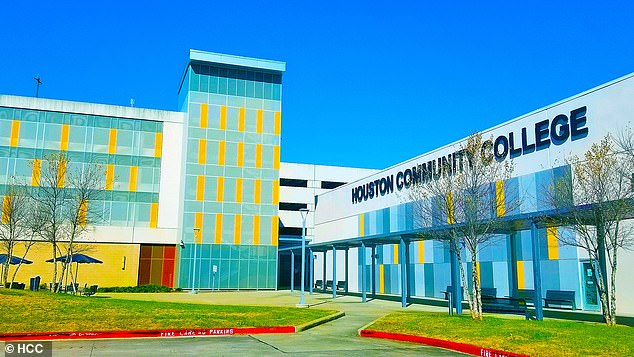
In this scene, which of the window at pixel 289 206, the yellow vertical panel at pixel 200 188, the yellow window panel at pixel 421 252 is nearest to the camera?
the yellow window panel at pixel 421 252

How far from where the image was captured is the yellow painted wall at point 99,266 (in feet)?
147

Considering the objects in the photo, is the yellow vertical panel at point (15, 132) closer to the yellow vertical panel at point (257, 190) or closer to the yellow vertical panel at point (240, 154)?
the yellow vertical panel at point (240, 154)

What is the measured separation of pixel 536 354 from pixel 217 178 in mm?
40368

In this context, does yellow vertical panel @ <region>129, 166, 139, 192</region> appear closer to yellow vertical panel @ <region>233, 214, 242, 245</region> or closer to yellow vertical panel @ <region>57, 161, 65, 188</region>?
yellow vertical panel @ <region>57, 161, 65, 188</region>

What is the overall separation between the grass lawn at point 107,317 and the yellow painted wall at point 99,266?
24471 mm

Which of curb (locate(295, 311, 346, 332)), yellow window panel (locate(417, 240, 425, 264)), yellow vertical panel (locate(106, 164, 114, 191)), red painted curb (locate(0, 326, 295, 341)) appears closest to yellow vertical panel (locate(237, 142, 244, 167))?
yellow vertical panel (locate(106, 164, 114, 191))

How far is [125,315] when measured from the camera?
18.7 meters

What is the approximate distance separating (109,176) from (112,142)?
3137mm

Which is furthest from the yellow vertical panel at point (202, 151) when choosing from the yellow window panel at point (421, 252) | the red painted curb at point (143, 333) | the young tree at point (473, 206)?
the red painted curb at point (143, 333)

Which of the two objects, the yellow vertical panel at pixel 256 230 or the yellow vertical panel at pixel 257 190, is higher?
the yellow vertical panel at pixel 257 190

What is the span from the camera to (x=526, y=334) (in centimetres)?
1450

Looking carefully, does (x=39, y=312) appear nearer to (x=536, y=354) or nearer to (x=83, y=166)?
(x=536, y=354)

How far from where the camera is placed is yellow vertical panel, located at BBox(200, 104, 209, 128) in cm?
4953

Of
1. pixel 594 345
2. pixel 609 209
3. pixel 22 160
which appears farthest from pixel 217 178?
pixel 594 345
